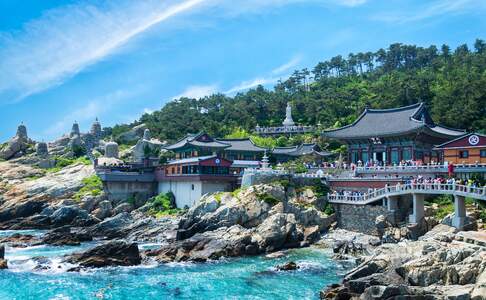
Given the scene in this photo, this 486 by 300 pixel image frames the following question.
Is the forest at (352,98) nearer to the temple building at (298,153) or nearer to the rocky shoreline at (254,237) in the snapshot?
the temple building at (298,153)

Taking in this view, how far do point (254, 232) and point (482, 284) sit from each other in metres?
22.6

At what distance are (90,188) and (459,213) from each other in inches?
1811

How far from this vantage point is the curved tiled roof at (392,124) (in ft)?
175

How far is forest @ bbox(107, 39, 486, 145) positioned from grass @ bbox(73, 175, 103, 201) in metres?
31.0

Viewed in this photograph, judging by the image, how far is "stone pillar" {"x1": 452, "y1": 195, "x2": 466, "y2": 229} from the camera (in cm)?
3803

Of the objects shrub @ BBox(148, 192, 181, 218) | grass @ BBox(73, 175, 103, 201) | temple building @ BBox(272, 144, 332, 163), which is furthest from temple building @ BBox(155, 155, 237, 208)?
temple building @ BBox(272, 144, 332, 163)

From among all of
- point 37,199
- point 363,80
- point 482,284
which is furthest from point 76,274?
point 363,80

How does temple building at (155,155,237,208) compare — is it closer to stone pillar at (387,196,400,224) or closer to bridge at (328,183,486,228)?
bridge at (328,183,486,228)

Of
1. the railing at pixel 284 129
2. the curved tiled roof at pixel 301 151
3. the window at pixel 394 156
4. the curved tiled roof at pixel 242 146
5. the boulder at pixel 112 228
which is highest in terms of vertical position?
the railing at pixel 284 129

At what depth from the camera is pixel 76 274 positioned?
34.2 meters

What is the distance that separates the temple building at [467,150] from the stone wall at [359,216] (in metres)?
9.49

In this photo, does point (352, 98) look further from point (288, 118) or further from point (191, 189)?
point (191, 189)

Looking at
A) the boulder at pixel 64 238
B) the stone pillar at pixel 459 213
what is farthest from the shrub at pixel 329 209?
the boulder at pixel 64 238

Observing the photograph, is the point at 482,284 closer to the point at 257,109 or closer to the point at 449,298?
the point at 449,298
